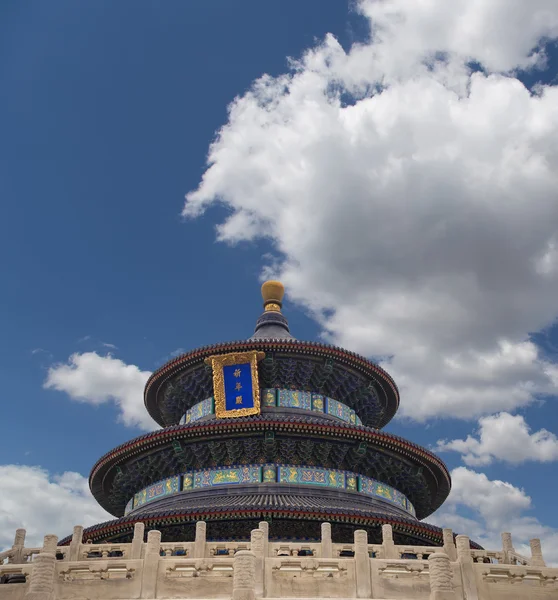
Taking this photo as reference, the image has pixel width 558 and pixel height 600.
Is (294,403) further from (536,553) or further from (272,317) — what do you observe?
(536,553)

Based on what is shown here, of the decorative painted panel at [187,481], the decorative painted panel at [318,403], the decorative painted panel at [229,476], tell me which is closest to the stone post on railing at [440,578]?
the decorative painted panel at [229,476]

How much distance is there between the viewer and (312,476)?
25.4m

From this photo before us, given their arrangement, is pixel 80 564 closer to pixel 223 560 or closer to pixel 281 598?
pixel 223 560

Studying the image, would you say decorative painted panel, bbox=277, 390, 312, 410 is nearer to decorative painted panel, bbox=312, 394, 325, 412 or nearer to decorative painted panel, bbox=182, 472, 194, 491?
Result: decorative painted panel, bbox=312, 394, 325, 412

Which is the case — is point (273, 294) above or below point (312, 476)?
above

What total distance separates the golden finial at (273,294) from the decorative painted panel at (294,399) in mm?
6571

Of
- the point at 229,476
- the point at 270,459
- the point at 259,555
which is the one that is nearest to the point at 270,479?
the point at 270,459

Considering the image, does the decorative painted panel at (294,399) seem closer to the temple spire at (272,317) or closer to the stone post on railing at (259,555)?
the temple spire at (272,317)

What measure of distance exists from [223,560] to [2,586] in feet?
14.1

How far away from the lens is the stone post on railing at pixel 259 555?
13.2m

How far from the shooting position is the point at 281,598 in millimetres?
12867

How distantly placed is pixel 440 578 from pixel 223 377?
16.6 meters

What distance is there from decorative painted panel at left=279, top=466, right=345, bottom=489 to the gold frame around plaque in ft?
10.8

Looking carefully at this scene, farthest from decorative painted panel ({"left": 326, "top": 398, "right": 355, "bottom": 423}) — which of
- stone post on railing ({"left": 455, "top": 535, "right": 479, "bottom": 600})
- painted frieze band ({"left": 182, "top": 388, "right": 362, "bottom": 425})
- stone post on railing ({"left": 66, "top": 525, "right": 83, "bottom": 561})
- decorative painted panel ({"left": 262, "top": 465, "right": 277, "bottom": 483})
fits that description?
stone post on railing ({"left": 455, "top": 535, "right": 479, "bottom": 600})
